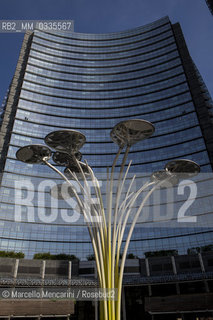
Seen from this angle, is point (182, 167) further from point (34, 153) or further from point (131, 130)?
point (34, 153)

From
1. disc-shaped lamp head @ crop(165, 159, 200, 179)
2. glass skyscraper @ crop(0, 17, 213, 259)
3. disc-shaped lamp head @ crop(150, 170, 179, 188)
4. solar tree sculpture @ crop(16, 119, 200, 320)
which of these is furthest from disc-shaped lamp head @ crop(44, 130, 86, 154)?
glass skyscraper @ crop(0, 17, 213, 259)

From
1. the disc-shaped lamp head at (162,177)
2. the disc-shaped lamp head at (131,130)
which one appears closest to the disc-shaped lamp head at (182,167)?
the disc-shaped lamp head at (162,177)

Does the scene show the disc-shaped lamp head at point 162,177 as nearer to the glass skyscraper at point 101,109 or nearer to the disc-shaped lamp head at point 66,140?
the disc-shaped lamp head at point 66,140

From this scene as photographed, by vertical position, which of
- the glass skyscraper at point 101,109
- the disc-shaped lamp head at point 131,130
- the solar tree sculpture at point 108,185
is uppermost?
the glass skyscraper at point 101,109

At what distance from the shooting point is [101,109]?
79.4 metres

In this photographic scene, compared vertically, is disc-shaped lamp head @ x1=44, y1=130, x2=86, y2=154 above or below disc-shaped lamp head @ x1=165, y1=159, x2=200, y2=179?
above

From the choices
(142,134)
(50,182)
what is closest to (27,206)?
(50,182)

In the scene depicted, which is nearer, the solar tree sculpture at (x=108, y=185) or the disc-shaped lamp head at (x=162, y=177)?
the solar tree sculpture at (x=108, y=185)

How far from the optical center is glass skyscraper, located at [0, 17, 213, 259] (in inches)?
2227

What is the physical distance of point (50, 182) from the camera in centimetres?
6444

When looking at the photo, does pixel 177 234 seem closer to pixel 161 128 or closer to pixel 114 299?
pixel 161 128

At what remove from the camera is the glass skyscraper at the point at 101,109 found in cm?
5656

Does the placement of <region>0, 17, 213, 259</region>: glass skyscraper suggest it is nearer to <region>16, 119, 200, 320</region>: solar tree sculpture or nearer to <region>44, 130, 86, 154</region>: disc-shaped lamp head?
<region>16, 119, 200, 320</region>: solar tree sculpture

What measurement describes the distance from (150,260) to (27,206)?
1204 inches
